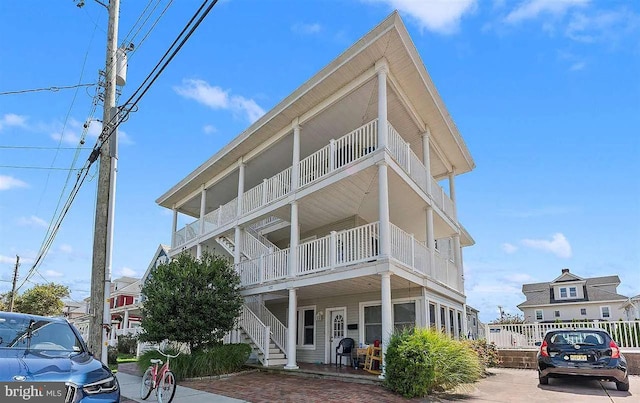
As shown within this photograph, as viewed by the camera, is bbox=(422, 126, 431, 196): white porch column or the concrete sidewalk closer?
the concrete sidewalk

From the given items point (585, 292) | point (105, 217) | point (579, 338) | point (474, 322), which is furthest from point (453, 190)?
point (585, 292)

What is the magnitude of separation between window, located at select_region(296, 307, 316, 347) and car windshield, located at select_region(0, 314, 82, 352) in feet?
36.8

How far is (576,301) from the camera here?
129 feet

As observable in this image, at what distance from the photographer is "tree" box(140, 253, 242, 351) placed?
1285 centimetres

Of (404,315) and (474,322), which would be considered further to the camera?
(474,322)

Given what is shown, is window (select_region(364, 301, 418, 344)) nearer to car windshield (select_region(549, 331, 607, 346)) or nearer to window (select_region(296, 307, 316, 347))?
window (select_region(296, 307, 316, 347))

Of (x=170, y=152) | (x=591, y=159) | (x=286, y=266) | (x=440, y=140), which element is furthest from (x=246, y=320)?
(x=591, y=159)

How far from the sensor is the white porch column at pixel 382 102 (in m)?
11.5

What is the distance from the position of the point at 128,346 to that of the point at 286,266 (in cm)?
1812

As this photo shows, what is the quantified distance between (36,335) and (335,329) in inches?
442

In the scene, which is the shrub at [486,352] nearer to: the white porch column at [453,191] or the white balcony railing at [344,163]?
the white balcony railing at [344,163]

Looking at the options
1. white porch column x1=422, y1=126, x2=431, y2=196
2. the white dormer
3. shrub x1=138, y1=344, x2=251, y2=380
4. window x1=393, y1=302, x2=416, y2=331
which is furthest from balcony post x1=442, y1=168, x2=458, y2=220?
the white dormer

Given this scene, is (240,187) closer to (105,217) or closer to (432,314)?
(105,217)

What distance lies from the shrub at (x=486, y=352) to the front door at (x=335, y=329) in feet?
14.3
